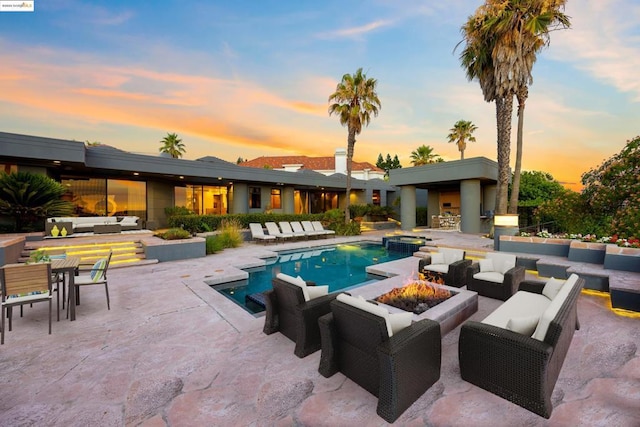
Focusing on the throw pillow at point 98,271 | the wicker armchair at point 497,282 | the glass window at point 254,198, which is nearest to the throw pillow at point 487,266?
the wicker armchair at point 497,282

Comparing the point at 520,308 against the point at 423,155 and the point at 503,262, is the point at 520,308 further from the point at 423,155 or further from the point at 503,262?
the point at 423,155

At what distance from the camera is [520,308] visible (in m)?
3.66

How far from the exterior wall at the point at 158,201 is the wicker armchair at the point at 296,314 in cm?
1563

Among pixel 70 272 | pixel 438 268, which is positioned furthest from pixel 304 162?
pixel 70 272

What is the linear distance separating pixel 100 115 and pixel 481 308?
1826cm

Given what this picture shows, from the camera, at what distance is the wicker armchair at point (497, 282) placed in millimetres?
4957

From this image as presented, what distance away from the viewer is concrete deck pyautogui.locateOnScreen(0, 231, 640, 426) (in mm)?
2254

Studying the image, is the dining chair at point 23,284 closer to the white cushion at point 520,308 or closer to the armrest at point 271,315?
the armrest at point 271,315

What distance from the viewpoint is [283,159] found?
4197cm

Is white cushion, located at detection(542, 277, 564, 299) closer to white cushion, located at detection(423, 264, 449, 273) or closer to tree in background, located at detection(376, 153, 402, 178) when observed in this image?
white cushion, located at detection(423, 264, 449, 273)

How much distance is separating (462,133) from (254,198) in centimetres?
2371

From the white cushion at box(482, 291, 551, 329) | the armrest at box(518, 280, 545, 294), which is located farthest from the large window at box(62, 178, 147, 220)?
the armrest at box(518, 280, 545, 294)

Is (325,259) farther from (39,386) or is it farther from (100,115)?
(100,115)

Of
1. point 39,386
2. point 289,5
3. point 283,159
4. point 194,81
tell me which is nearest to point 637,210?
point 39,386
